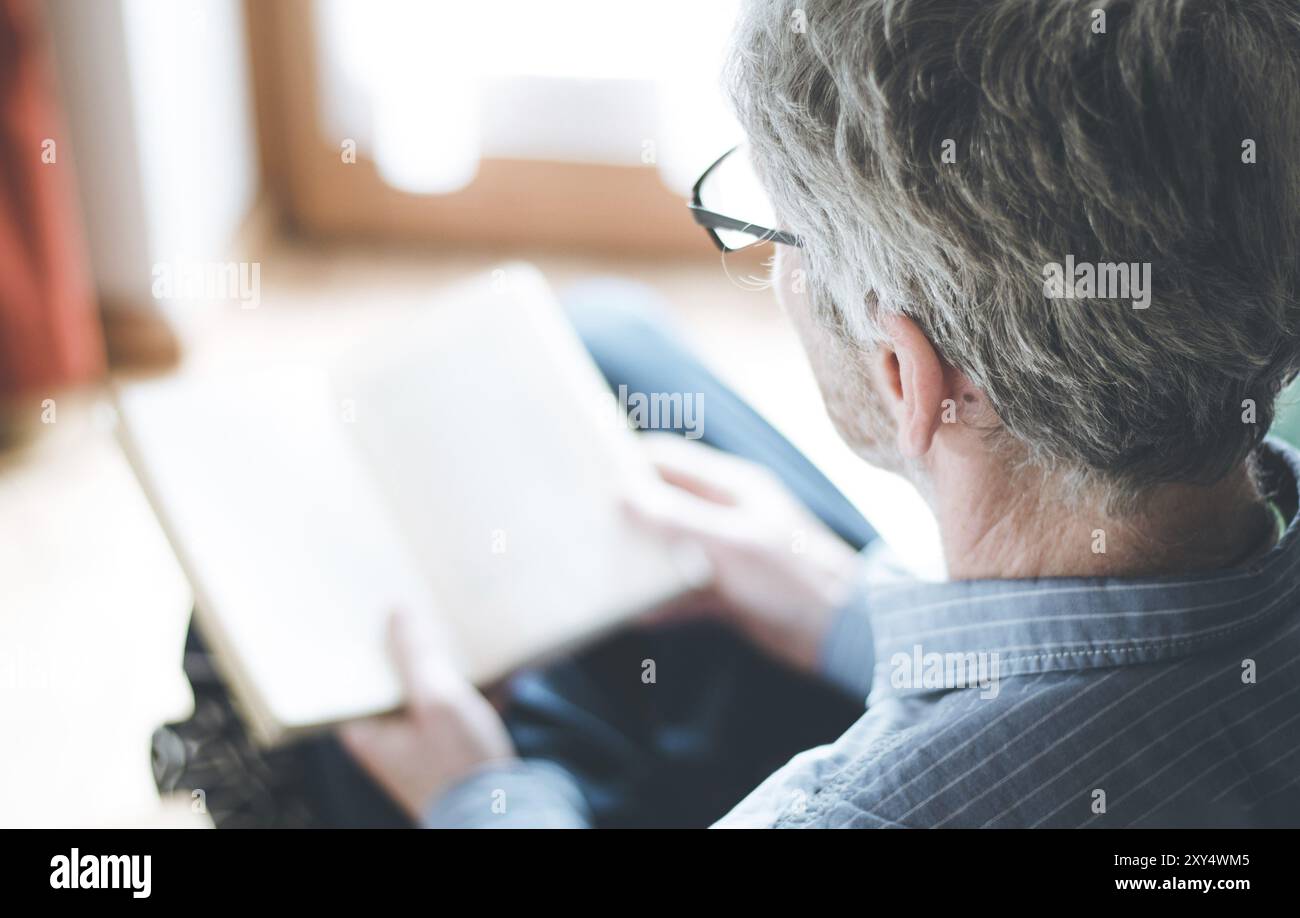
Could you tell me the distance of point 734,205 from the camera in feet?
2.44

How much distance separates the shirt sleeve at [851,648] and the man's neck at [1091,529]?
0.29 metres

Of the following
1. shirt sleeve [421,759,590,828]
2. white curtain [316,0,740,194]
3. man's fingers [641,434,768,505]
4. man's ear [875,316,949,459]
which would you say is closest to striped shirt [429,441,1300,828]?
man's ear [875,316,949,459]

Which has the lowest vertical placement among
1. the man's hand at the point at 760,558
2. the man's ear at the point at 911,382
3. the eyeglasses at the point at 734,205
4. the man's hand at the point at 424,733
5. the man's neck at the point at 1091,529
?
the man's hand at the point at 424,733

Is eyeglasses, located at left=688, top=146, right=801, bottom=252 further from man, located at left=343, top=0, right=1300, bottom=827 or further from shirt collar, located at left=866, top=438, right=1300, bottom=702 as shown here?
shirt collar, located at left=866, top=438, right=1300, bottom=702

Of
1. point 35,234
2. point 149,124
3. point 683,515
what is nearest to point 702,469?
point 683,515

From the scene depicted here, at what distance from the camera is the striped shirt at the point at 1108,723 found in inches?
25.1

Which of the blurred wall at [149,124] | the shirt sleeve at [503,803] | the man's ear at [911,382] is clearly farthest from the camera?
the blurred wall at [149,124]

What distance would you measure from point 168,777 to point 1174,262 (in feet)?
2.84

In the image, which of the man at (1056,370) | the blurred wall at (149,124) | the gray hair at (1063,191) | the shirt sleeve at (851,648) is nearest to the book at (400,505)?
the shirt sleeve at (851,648)

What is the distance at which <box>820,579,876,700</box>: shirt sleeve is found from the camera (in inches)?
39.1

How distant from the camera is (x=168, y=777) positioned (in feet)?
3.27

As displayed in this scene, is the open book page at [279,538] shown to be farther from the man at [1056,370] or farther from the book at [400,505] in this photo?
the man at [1056,370]

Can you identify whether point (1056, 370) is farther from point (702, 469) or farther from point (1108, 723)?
point (702, 469)

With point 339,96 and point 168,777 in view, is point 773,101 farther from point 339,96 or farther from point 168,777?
point 339,96
